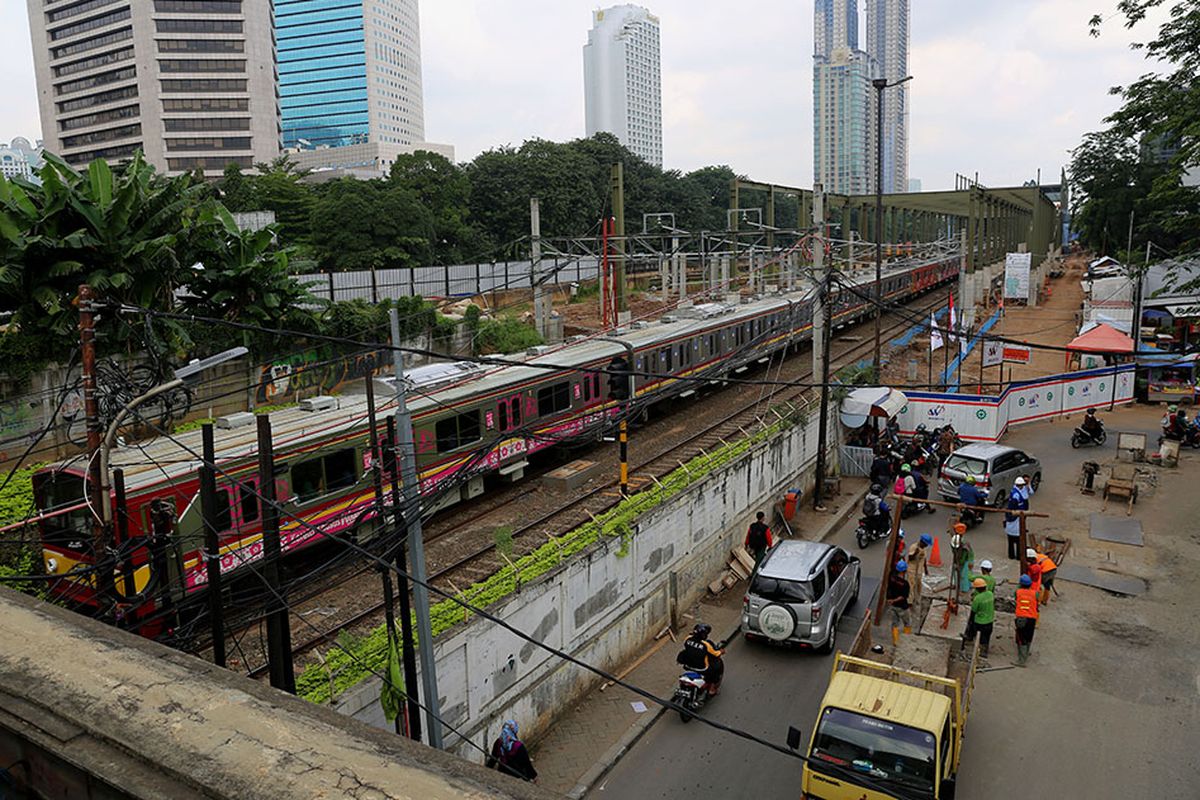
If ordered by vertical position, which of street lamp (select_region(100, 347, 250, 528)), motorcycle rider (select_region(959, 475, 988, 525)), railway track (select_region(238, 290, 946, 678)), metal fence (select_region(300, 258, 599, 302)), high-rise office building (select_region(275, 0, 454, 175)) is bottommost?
motorcycle rider (select_region(959, 475, 988, 525))

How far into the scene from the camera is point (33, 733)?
3.53 m

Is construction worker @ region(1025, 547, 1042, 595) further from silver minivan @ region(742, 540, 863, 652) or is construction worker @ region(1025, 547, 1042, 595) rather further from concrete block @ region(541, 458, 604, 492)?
concrete block @ region(541, 458, 604, 492)

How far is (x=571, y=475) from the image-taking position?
18922 mm

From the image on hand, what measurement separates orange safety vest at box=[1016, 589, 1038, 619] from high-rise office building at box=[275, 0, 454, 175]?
113m

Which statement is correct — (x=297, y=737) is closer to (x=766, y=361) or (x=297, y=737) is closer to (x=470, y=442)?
(x=470, y=442)

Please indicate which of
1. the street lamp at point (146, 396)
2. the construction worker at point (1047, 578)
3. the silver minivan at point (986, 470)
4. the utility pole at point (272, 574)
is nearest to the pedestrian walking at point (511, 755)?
the utility pole at point (272, 574)

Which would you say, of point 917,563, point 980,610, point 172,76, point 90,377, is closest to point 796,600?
point 980,610

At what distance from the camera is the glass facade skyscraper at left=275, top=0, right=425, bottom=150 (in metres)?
121

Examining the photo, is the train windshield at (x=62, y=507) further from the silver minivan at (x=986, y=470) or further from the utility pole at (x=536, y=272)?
the utility pole at (x=536, y=272)

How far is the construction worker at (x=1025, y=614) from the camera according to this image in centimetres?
1280

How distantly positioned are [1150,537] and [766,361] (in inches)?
661

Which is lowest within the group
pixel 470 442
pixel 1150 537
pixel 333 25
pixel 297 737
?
pixel 1150 537

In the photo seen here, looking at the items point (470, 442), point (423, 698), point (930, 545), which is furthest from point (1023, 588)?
point (470, 442)

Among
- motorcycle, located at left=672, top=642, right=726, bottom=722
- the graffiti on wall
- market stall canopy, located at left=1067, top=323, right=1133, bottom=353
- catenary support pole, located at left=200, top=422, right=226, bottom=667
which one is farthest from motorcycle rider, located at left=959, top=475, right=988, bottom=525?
the graffiti on wall
